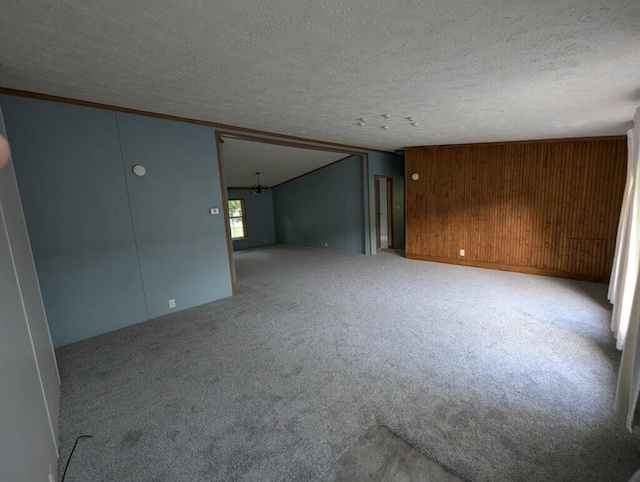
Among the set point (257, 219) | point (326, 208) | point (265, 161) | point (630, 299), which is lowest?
point (630, 299)

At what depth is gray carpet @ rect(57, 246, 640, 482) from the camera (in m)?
1.51

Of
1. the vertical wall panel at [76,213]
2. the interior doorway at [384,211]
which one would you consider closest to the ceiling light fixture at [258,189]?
the interior doorway at [384,211]

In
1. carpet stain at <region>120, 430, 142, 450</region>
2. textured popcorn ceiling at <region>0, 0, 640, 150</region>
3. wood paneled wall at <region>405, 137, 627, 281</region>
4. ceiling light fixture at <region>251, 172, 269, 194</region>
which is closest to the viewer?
textured popcorn ceiling at <region>0, 0, 640, 150</region>

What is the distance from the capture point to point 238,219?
927 centimetres

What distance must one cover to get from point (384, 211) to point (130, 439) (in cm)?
667

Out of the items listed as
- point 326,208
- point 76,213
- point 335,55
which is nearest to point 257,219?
point 326,208

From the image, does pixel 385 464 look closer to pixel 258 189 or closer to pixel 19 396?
pixel 19 396

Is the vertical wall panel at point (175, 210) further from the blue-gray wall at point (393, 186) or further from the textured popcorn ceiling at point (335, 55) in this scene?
the blue-gray wall at point (393, 186)

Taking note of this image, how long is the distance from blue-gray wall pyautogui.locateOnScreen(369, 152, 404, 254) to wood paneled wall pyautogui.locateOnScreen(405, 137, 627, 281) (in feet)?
3.13

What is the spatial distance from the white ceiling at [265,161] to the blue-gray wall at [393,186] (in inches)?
33.6

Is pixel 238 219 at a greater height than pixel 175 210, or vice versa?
pixel 175 210

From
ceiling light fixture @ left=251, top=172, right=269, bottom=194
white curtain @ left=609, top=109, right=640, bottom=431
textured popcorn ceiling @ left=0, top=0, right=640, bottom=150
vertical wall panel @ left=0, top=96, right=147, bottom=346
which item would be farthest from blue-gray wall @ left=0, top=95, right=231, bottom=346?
ceiling light fixture @ left=251, top=172, right=269, bottom=194

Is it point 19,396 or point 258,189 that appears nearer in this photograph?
point 19,396

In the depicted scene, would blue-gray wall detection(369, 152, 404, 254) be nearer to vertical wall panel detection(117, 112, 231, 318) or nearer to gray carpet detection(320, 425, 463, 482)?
vertical wall panel detection(117, 112, 231, 318)
